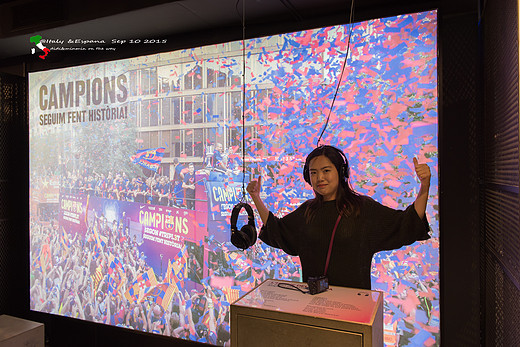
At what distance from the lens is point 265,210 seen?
92.1 inches

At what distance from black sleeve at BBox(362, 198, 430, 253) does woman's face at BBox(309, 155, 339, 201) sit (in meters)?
0.21

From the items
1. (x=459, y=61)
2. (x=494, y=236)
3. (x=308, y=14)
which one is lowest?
(x=494, y=236)

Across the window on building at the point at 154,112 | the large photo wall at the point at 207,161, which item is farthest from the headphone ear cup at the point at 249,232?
the window on building at the point at 154,112

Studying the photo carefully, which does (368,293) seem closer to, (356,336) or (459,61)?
(356,336)

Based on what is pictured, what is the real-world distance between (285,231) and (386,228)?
0.62m

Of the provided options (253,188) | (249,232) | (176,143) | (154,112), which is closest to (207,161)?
(176,143)

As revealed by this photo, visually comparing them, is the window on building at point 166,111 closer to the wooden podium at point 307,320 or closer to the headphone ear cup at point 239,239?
the headphone ear cup at point 239,239

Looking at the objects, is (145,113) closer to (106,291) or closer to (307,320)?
(106,291)

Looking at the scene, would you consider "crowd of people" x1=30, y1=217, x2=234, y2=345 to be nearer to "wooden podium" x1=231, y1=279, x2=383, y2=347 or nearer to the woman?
the woman

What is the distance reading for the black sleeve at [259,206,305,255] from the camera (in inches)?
88.7

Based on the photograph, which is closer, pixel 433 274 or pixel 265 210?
pixel 433 274

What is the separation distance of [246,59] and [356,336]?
1960mm

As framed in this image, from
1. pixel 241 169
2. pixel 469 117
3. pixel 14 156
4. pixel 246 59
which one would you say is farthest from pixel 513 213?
pixel 14 156

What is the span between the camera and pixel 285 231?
2.29m
